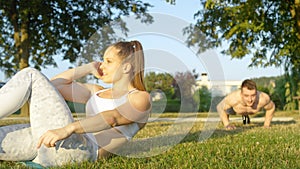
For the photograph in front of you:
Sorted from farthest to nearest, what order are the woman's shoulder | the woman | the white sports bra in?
the white sports bra → the woman's shoulder → the woman

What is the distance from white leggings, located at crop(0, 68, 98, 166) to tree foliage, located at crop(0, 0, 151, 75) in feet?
35.6

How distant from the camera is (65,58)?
14.2 m

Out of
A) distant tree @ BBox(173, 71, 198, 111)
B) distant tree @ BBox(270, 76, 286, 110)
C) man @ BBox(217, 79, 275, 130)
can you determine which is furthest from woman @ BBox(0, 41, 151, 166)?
distant tree @ BBox(270, 76, 286, 110)

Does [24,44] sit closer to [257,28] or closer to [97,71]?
[257,28]

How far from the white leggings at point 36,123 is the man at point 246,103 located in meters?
4.22

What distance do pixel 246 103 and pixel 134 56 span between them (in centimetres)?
460

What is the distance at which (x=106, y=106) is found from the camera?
9.46 feet

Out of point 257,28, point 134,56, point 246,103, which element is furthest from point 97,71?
point 257,28

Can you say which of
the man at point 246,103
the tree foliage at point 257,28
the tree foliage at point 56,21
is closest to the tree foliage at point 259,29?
the tree foliage at point 257,28

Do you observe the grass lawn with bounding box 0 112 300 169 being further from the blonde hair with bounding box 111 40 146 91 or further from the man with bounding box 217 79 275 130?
the man with bounding box 217 79 275 130

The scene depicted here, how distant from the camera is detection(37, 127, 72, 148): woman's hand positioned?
7.76 ft

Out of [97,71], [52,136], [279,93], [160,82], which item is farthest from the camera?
[279,93]

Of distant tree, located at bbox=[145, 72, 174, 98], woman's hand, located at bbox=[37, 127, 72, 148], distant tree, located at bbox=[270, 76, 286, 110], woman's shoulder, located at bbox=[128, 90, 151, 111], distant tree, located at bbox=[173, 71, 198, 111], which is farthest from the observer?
distant tree, located at bbox=[270, 76, 286, 110]

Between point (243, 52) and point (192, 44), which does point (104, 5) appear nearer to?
point (243, 52)
